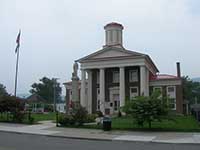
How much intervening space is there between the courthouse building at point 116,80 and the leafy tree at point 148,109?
2649 cm

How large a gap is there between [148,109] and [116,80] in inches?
1292

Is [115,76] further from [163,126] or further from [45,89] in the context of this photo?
[45,89]

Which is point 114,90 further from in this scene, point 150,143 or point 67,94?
point 150,143

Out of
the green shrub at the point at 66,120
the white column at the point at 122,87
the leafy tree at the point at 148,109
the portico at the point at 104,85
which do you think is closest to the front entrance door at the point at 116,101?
the portico at the point at 104,85

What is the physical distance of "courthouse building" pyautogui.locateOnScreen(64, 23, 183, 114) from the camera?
53281 millimetres

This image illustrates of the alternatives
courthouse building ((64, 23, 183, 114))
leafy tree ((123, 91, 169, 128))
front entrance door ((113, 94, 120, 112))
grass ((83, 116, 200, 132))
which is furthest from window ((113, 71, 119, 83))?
leafy tree ((123, 91, 169, 128))

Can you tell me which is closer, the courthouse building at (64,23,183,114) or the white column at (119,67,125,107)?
the white column at (119,67,125,107)

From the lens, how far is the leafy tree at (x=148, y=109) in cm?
2445

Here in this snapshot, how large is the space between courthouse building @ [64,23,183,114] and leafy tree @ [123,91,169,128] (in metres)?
26.5

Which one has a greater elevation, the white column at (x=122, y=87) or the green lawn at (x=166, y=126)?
the white column at (x=122, y=87)

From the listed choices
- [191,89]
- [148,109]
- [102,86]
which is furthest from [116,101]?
[191,89]

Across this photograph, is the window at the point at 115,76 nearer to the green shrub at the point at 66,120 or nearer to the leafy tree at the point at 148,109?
the green shrub at the point at 66,120

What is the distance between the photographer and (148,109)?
2453 cm

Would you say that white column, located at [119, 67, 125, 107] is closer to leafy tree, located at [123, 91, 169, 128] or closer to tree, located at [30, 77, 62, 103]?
leafy tree, located at [123, 91, 169, 128]
